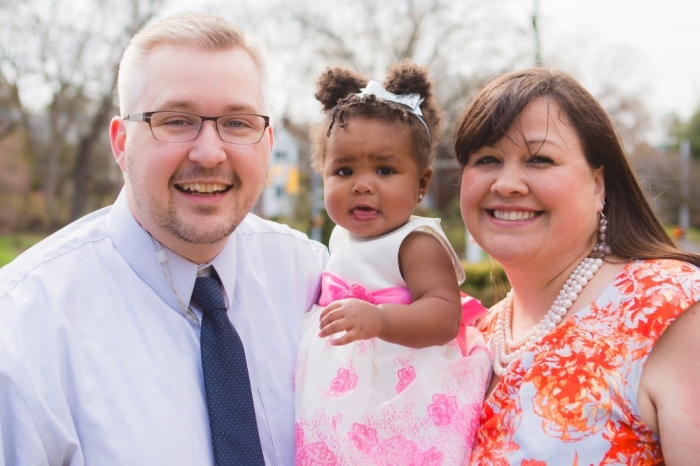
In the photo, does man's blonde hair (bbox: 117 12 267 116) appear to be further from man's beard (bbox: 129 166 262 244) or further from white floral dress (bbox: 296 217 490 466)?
white floral dress (bbox: 296 217 490 466)

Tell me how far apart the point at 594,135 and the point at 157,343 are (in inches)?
67.2

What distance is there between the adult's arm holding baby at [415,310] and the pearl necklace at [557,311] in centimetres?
22

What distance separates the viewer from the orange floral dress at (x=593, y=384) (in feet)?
6.40

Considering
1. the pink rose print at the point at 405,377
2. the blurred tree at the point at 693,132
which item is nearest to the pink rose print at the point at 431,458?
the pink rose print at the point at 405,377

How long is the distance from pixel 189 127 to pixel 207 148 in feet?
0.37

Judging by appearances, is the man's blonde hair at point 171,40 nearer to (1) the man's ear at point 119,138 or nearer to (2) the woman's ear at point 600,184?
(1) the man's ear at point 119,138

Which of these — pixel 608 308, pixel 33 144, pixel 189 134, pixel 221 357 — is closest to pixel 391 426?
pixel 221 357

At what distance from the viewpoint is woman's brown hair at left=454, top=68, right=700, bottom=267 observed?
2293 mm

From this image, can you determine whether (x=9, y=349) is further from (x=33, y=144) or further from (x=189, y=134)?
(x=33, y=144)

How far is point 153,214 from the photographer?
2.30m

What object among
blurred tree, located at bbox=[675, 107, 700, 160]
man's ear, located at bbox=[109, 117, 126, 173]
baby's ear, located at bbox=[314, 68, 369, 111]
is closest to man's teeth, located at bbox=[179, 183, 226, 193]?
man's ear, located at bbox=[109, 117, 126, 173]

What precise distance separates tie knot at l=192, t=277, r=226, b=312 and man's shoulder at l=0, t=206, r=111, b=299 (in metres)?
0.39

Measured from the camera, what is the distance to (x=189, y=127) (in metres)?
2.31

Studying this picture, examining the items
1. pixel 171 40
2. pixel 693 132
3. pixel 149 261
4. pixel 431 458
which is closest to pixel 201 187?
pixel 149 261
